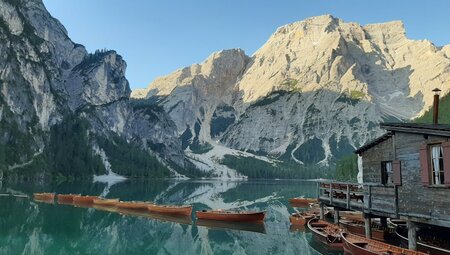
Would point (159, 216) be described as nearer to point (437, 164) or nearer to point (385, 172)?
point (385, 172)

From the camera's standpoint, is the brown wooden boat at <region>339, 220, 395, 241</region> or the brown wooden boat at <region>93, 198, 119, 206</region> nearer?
the brown wooden boat at <region>339, 220, 395, 241</region>

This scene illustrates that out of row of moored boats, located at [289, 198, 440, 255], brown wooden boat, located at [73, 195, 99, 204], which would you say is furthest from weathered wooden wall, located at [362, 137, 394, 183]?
brown wooden boat, located at [73, 195, 99, 204]

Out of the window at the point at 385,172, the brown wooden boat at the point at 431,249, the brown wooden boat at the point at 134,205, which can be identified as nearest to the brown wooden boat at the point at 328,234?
the window at the point at 385,172

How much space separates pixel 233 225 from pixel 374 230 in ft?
70.5

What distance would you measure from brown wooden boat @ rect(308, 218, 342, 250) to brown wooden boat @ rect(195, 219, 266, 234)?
828 centimetres

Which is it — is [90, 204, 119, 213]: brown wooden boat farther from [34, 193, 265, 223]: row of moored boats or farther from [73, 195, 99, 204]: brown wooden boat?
[73, 195, 99, 204]: brown wooden boat

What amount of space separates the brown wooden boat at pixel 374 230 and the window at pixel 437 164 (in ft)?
44.9

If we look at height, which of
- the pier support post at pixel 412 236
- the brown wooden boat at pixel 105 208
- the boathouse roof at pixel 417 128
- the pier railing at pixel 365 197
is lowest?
the brown wooden boat at pixel 105 208

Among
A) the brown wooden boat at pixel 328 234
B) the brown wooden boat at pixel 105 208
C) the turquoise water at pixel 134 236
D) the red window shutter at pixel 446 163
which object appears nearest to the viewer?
the red window shutter at pixel 446 163

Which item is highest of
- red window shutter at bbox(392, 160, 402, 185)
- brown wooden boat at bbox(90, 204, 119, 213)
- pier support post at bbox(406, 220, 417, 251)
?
red window shutter at bbox(392, 160, 402, 185)

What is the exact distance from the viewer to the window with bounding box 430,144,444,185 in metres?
26.3

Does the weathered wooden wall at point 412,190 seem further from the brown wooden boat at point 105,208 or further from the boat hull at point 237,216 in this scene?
the brown wooden boat at point 105,208

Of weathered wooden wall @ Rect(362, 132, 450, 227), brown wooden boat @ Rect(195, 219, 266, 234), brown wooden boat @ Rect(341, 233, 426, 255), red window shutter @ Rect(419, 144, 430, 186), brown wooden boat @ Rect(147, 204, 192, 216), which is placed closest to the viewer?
weathered wooden wall @ Rect(362, 132, 450, 227)

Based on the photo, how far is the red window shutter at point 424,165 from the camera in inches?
1059
